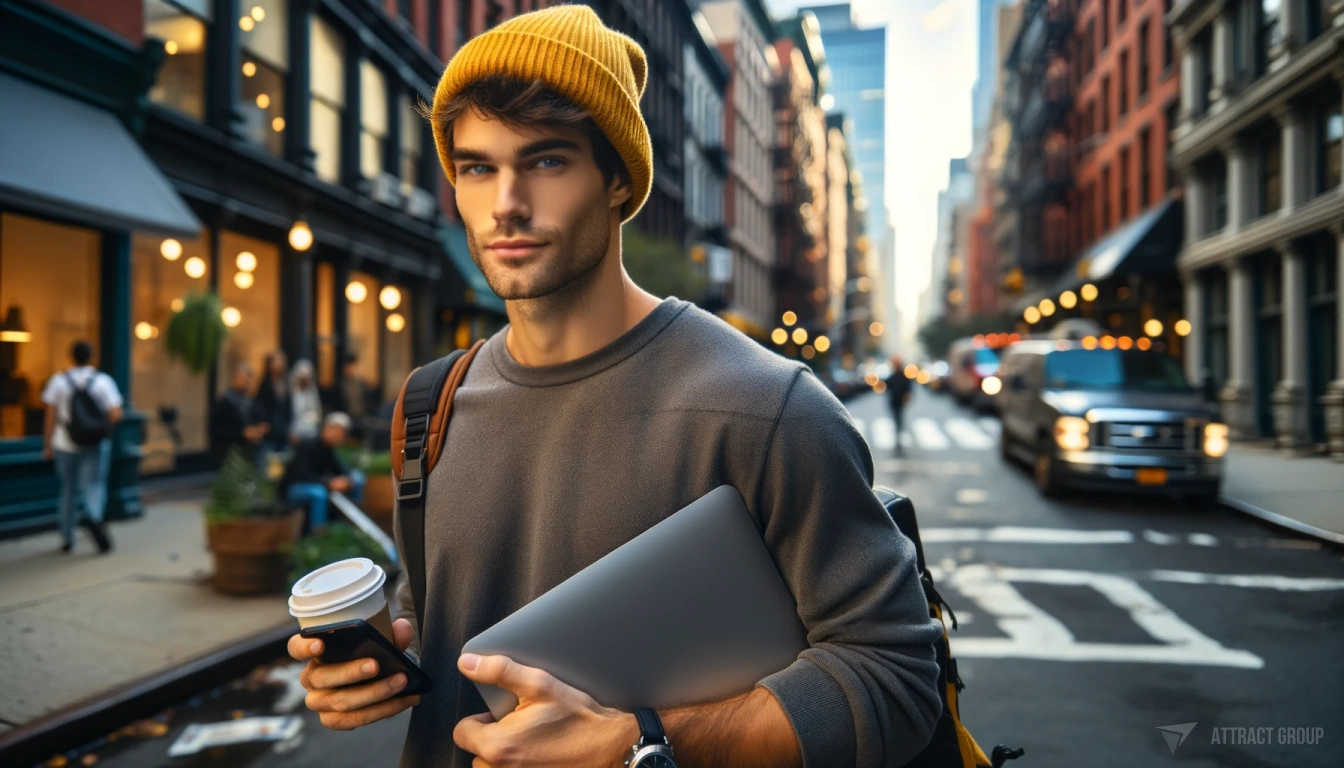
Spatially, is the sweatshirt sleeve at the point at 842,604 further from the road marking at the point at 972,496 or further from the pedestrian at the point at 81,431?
the road marking at the point at 972,496

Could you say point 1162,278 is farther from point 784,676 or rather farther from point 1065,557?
point 784,676

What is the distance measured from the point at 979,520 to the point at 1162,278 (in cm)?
1349

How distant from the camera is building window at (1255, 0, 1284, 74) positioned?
7.01ft

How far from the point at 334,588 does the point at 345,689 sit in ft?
0.63

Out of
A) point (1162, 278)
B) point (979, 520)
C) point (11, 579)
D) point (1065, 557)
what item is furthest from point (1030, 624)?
point (1162, 278)

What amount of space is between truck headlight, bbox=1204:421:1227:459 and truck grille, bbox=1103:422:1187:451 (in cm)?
29

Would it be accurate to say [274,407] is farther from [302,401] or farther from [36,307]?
[36,307]

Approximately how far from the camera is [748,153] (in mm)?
56094

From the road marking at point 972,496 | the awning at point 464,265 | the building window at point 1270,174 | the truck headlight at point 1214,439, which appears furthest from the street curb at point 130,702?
the awning at point 464,265

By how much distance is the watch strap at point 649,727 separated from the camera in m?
1.36

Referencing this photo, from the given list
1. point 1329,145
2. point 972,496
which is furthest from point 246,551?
point 972,496

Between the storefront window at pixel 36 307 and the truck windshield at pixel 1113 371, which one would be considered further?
the truck windshield at pixel 1113 371

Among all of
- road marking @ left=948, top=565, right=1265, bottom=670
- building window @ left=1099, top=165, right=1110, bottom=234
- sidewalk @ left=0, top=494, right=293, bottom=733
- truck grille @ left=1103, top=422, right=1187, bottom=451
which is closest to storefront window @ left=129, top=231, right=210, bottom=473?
sidewalk @ left=0, top=494, right=293, bottom=733

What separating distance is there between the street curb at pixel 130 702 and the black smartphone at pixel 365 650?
3810 mm
